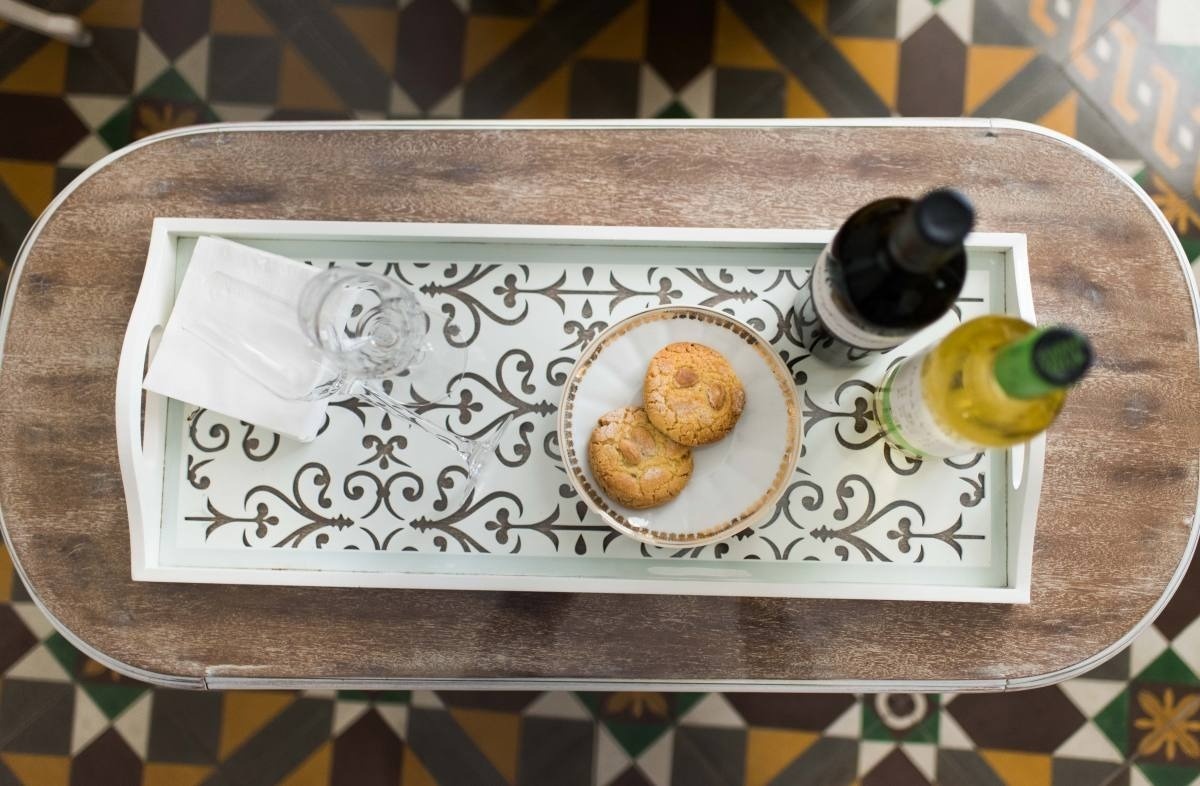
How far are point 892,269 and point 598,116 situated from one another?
0.97 metres

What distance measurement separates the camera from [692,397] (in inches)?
27.5

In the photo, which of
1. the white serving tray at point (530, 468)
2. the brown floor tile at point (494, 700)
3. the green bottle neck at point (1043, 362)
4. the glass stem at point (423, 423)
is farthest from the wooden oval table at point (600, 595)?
the brown floor tile at point (494, 700)

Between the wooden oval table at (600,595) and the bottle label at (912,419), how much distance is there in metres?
0.18

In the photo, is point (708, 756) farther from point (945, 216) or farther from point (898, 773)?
point (945, 216)

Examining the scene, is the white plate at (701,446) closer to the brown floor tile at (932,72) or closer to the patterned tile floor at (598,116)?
the patterned tile floor at (598,116)

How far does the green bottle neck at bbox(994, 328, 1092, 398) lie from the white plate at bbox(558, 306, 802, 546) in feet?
0.70

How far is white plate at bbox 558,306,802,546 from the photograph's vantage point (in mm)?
720

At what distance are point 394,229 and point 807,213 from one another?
1.43ft

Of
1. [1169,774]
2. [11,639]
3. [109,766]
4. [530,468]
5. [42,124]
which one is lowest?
[109,766]

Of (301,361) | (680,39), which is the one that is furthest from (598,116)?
(301,361)

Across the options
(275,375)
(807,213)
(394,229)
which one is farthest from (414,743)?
(807,213)

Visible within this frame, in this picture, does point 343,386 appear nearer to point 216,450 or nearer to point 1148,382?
point 216,450

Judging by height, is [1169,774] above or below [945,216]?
below

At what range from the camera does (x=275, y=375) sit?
0.79m
